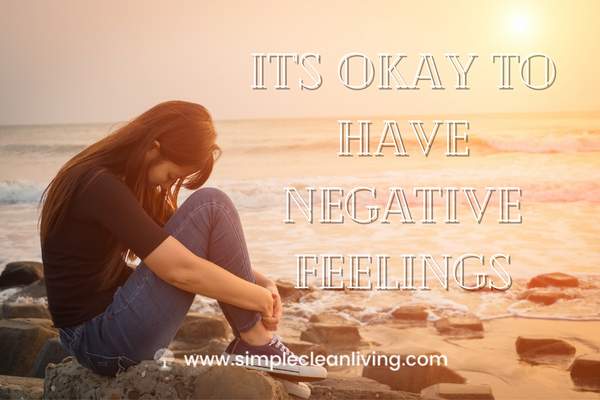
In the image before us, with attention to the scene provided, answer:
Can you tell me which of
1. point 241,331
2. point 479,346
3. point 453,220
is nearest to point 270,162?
point 453,220

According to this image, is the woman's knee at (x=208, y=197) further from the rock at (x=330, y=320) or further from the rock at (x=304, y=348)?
the rock at (x=330, y=320)

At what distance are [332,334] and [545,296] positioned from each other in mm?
1986

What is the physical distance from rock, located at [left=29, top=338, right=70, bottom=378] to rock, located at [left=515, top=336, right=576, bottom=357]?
2.68 meters

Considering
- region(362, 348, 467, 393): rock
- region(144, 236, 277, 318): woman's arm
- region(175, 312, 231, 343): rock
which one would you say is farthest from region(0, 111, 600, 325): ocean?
region(362, 348, 467, 393): rock

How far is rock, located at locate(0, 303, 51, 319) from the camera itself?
11.3 feet

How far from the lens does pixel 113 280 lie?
5.50 ft

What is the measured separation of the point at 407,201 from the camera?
10312 millimetres

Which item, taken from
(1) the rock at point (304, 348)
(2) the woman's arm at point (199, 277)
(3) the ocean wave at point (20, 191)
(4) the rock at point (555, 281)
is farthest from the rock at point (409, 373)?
(3) the ocean wave at point (20, 191)

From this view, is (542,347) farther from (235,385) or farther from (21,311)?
A: (21,311)

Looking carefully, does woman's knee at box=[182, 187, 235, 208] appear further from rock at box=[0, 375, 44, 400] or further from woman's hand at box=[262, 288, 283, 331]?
rock at box=[0, 375, 44, 400]

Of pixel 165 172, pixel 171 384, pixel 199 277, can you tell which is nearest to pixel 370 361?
pixel 171 384

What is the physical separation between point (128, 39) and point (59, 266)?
11.8 metres

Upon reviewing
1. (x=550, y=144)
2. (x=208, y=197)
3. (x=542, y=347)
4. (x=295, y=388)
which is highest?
(x=550, y=144)

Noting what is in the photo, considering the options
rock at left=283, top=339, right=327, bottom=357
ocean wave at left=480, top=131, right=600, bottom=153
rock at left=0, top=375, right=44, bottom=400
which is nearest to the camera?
Answer: rock at left=0, top=375, right=44, bottom=400
